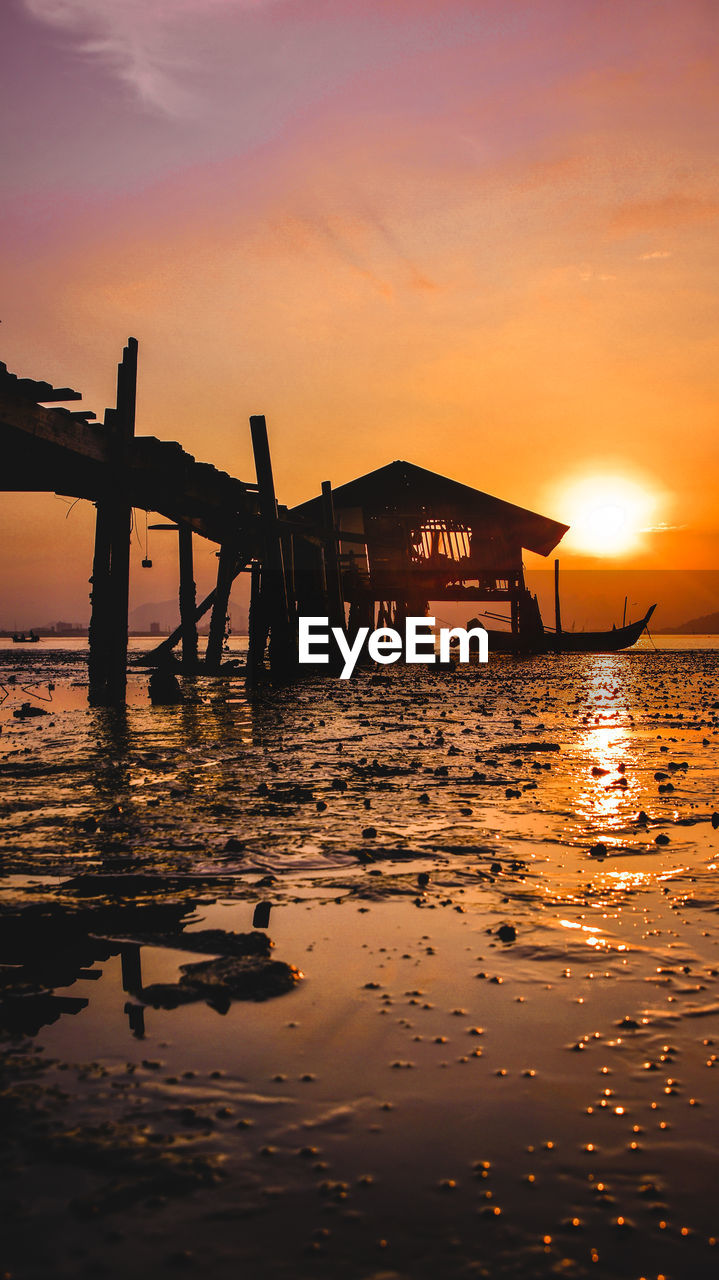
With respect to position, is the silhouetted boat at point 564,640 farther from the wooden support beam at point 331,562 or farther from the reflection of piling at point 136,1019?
the reflection of piling at point 136,1019

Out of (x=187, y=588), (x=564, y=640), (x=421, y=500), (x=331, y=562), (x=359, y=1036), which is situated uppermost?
(x=421, y=500)

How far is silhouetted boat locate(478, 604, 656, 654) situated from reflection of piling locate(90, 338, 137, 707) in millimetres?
31494

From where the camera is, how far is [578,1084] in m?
2.63

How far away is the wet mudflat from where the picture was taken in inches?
79.5

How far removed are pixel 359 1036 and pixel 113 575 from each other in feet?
42.9

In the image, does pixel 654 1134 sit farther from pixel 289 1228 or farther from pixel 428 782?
pixel 428 782

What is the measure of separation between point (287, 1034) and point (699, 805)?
500 centimetres

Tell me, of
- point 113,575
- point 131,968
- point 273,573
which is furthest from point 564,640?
point 131,968

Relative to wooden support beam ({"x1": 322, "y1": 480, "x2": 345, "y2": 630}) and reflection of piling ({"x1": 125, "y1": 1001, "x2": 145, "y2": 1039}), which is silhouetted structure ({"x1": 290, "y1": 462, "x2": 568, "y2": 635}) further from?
reflection of piling ({"x1": 125, "y1": 1001, "x2": 145, "y2": 1039})

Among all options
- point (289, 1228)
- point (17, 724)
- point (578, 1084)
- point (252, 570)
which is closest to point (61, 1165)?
point (289, 1228)

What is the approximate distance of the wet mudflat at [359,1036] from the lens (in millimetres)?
2020

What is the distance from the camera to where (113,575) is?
49.6 ft

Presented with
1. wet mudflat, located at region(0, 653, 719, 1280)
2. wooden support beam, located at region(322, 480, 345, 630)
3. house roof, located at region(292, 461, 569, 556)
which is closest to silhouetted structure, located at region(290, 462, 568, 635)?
house roof, located at region(292, 461, 569, 556)

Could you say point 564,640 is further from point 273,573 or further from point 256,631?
point 273,573
